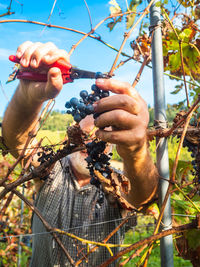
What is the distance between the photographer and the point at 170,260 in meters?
0.95

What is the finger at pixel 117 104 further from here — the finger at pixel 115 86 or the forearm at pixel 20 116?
the forearm at pixel 20 116

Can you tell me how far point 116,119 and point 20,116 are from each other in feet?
3.07

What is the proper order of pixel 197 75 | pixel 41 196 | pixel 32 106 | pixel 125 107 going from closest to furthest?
pixel 125 107
pixel 32 106
pixel 197 75
pixel 41 196

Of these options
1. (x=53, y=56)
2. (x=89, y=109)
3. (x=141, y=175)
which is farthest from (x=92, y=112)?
(x=141, y=175)

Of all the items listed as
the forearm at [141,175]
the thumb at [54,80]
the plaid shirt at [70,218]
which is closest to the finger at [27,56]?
the thumb at [54,80]

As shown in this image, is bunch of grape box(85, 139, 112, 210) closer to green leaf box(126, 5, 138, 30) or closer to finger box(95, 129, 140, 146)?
finger box(95, 129, 140, 146)

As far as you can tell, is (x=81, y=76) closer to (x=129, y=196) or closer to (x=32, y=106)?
(x=32, y=106)

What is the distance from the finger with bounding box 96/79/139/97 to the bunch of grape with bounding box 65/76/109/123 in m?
0.04

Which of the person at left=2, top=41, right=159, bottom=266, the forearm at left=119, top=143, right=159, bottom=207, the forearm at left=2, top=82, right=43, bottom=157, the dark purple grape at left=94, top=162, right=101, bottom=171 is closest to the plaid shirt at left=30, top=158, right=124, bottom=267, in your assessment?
the person at left=2, top=41, right=159, bottom=266

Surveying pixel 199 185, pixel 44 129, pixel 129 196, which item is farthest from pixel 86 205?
pixel 199 185

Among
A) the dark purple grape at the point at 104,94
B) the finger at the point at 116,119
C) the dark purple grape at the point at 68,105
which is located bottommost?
the finger at the point at 116,119

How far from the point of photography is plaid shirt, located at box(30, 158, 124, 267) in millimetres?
1724

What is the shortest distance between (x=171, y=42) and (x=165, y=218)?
3.40 feet

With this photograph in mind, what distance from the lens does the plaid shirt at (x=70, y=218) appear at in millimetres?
1724
